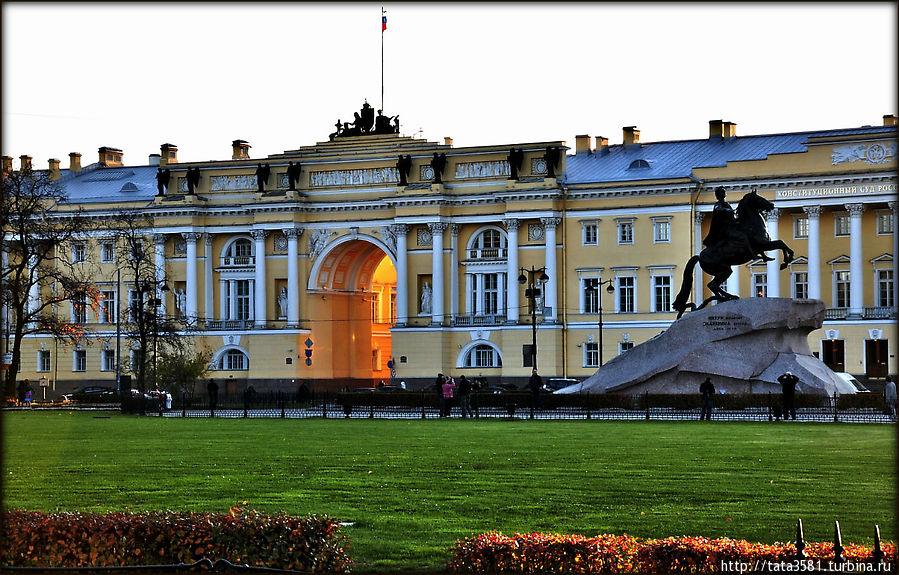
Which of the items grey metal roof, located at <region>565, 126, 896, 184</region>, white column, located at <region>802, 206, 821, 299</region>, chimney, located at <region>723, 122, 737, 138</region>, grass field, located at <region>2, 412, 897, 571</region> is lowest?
grass field, located at <region>2, 412, 897, 571</region>

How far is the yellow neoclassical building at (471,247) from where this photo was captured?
8325 cm

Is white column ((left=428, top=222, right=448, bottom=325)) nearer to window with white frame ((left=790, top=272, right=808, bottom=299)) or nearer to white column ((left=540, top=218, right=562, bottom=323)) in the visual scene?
white column ((left=540, top=218, right=562, bottom=323))

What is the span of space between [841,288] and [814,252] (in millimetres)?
2656

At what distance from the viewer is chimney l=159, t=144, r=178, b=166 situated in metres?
100

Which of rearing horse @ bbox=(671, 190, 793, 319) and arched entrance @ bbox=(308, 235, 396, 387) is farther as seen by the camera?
arched entrance @ bbox=(308, 235, 396, 387)

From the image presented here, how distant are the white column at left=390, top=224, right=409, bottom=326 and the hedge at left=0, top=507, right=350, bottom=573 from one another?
78.8m

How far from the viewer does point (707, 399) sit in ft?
150

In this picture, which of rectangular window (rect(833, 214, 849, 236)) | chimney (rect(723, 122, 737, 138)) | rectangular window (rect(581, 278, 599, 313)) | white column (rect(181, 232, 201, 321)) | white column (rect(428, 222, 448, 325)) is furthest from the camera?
white column (rect(181, 232, 201, 321))

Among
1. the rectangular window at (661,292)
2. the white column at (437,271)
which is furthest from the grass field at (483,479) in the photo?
the white column at (437,271)

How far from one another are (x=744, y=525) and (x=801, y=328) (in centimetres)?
3358

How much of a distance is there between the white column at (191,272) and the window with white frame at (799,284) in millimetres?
39416

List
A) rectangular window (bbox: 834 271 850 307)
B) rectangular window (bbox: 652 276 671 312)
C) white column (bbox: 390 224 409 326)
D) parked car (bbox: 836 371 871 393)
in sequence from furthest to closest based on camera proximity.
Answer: white column (bbox: 390 224 409 326)
rectangular window (bbox: 652 276 671 312)
rectangular window (bbox: 834 271 850 307)
parked car (bbox: 836 371 871 393)

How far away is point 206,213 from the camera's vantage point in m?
97.4

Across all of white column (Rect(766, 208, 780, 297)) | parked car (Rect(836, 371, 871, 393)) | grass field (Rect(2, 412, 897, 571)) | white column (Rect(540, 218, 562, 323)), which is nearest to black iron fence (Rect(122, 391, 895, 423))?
parked car (Rect(836, 371, 871, 393))
